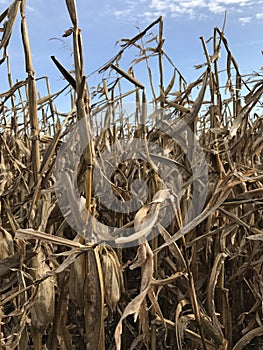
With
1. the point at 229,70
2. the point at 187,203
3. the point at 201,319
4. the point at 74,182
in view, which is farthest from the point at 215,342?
the point at 229,70

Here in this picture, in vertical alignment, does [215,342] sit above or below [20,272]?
below

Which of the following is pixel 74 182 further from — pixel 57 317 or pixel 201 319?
pixel 201 319

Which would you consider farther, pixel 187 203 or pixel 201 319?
pixel 187 203

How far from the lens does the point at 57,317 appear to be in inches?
27.3

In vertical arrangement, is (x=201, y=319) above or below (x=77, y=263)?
below

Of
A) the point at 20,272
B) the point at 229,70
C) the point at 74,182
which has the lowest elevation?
the point at 20,272

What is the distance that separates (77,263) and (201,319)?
27 cm

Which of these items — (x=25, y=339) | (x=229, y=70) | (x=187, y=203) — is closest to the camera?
(x=25, y=339)

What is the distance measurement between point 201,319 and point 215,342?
5cm

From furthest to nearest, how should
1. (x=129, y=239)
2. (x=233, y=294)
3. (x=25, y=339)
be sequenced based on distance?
1. (x=233, y=294)
2. (x=25, y=339)
3. (x=129, y=239)

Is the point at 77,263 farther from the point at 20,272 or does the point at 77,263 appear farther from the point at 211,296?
the point at 211,296

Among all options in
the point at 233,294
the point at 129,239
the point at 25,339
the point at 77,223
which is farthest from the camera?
the point at 233,294

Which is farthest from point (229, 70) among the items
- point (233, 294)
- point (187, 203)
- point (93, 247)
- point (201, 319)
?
point (93, 247)

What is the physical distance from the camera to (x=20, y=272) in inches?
25.8
